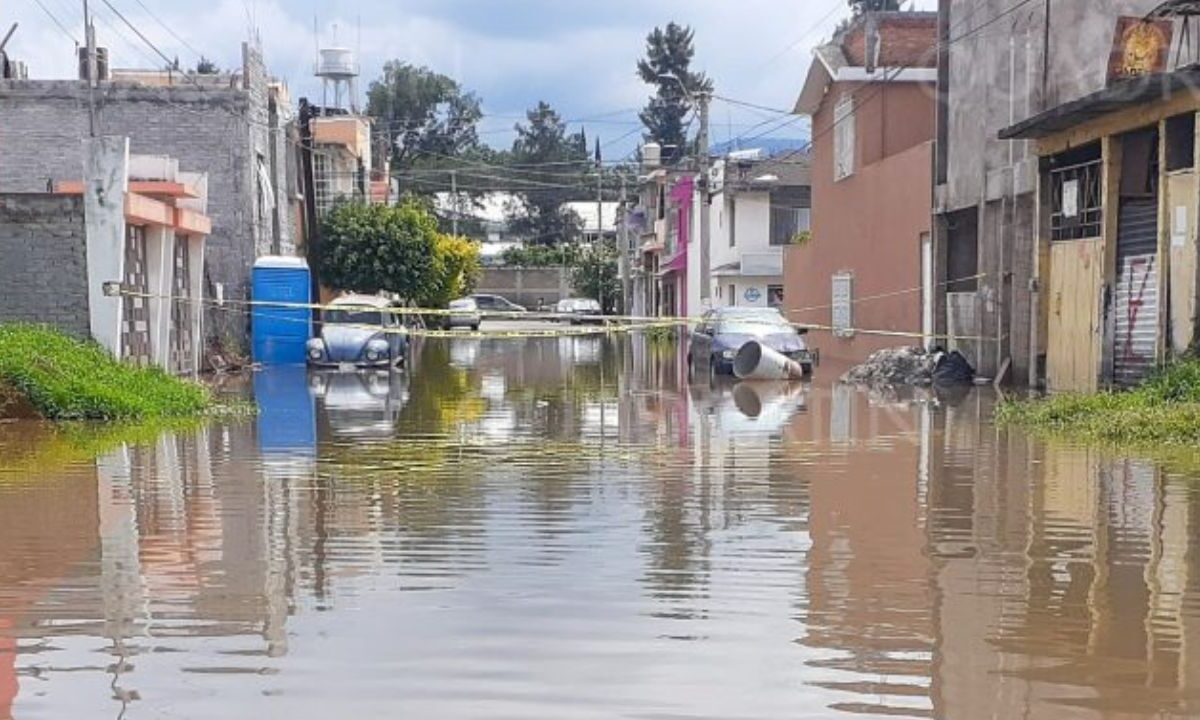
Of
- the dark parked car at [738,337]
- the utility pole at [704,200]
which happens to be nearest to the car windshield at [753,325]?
the dark parked car at [738,337]

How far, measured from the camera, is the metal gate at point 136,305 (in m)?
22.9

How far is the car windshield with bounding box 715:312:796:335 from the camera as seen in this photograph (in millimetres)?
28078

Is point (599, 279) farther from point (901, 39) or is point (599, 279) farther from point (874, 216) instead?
point (874, 216)

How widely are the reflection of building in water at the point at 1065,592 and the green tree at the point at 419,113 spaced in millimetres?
91363

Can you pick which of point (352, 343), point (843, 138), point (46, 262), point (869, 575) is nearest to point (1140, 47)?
point (869, 575)

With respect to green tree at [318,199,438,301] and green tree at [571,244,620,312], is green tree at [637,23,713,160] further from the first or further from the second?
green tree at [318,199,438,301]

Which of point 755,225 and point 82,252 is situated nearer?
point 82,252

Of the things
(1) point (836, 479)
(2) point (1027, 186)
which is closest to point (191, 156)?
(2) point (1027, 186)

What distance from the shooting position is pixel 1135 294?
18.3m

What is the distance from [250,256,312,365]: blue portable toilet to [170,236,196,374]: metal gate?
14.1ft

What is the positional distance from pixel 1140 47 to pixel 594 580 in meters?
14.6

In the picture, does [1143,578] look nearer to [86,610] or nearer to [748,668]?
[748,668]

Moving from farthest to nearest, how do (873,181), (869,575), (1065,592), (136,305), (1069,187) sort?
(873,181) → (136,305) → (1069,187) → (869,575) → (1065,592)

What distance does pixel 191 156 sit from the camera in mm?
35812
